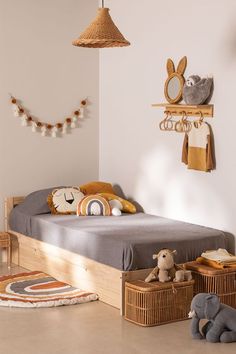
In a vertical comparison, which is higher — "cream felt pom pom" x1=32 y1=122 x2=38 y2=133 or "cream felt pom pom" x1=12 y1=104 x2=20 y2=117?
"cream felt pom pom" x1=12 y1=104 x2=20 y2=117

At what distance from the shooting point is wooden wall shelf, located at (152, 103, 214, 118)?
5.07 metres

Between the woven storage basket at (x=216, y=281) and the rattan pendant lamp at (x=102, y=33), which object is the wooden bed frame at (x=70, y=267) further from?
the rattan pendant lamp at (x=102, y=33)

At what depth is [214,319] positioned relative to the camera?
4.00 meters

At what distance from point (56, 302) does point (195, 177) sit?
144 centimetres

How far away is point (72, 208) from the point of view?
5773 millimetres

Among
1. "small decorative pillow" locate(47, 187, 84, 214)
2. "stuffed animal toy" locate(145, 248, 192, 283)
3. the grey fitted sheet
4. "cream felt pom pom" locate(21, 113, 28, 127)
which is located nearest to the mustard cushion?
the grey fitted sheet

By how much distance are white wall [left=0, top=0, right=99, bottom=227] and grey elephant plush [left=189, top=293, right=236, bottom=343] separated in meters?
2.55

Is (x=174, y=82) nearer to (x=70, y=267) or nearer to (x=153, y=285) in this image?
(x=70, y=267)

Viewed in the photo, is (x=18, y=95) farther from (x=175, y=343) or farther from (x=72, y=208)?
(x=175, y=343)

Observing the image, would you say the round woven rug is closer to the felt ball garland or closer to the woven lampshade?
the felt ball garland

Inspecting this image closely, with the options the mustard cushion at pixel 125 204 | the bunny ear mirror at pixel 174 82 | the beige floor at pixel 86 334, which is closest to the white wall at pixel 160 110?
the bunny ear mirror at pixel 174 82

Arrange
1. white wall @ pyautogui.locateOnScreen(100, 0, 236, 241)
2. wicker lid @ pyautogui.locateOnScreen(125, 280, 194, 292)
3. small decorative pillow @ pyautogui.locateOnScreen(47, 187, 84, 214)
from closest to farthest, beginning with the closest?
wicker lid @ pyautogui.locateOnScreen(125, 280, 194, 292) → white wall @ pyautogui.locateOnScreen(100, 0, 236, 241) → small decorative pillow @ pyautogui.locateOnScreen(47, 187, 84, 214)

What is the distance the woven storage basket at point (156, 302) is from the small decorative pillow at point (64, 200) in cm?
147

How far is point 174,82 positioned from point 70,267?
1635 millimetres
